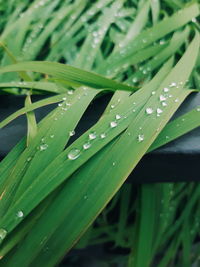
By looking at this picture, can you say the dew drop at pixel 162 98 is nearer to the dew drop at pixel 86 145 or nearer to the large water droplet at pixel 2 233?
the dew drop at pixel 86 145

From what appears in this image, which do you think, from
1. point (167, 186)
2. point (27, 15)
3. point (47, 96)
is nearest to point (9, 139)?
point (47, 96)

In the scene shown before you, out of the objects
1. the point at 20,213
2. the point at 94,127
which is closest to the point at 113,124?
the point at 94,127

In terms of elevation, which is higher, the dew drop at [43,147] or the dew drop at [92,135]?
the dew drop at [92,135]

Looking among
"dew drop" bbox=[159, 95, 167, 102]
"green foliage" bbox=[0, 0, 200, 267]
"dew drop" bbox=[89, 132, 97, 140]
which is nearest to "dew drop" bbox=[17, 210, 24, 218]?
"green foliage" bbox=[0, 0, 200, 267]

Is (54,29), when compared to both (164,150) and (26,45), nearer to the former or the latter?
(26,45)

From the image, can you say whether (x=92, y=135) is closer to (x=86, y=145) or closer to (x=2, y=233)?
(x=86, y=145)

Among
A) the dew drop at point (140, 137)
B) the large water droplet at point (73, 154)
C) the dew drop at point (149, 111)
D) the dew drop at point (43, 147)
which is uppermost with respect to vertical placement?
the dew drop at point (149, 111)

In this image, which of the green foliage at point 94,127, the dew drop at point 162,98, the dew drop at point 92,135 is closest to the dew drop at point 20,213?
the green foliage at point 94,127

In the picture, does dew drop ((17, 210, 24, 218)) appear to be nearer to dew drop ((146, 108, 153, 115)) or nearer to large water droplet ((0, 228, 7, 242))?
large water droplet ((0, 228, 7, 242))
